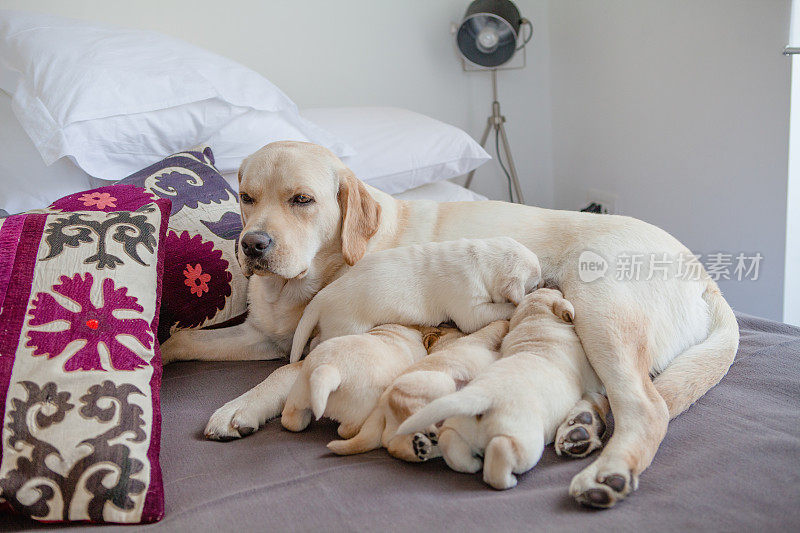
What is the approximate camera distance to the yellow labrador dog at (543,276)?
4.49 feet

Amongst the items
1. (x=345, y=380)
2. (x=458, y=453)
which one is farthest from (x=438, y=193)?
(x=458, y=453)

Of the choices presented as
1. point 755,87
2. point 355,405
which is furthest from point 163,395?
point 755,87

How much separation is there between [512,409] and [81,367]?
758 mm

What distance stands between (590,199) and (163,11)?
87.6 inches

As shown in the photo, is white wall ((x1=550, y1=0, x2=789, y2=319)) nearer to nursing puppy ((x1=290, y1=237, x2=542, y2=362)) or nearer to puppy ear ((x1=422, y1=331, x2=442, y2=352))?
nursing puppy ((x1=290, y1=237, x2=542, y2=362))

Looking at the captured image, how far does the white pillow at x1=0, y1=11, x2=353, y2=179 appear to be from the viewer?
2.00 m

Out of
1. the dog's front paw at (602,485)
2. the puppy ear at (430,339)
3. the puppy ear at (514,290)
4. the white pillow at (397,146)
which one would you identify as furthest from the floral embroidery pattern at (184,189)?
the dog's front paw at (602,485)

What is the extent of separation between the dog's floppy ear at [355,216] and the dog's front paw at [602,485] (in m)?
0.80

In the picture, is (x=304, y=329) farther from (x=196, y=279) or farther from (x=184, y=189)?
(x=184, y=189)

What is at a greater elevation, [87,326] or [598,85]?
[598,85]

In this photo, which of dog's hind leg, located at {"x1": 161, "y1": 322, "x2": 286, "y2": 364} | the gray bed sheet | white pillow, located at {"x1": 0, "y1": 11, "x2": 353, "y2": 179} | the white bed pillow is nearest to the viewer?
the gray bed sheet

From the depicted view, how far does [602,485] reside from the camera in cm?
108

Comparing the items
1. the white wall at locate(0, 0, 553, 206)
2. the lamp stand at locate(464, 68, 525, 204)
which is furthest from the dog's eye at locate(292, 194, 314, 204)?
the lamp stand at locate(464, 68, 525, 204)

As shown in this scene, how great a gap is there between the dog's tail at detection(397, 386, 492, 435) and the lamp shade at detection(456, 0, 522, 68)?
2378 millimetres
